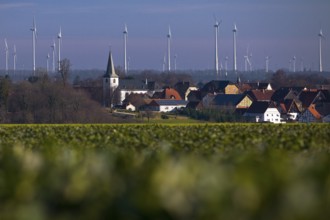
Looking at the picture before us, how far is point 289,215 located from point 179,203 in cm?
142

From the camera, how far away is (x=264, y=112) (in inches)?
3529

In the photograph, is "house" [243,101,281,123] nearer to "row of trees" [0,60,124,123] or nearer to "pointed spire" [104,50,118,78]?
"row of trees" [0,60,124,123]

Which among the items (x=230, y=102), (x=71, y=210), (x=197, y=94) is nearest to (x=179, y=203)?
(x=71, y=210)

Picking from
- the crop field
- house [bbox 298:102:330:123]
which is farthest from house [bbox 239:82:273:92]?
the crop field

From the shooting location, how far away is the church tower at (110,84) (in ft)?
381

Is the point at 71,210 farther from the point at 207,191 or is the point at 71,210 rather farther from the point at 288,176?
the point at 288,176

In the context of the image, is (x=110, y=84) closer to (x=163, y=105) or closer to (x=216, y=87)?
(x=216, y=87)

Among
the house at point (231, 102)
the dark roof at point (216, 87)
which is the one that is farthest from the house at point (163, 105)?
the dark roof at point (216, 87)

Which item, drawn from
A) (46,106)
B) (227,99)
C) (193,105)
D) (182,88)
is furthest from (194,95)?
(46,106)

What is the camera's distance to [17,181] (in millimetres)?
10250

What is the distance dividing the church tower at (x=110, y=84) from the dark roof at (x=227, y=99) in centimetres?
1399

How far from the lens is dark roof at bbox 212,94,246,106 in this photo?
10512cm

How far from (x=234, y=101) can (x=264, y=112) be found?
1596 centimetres

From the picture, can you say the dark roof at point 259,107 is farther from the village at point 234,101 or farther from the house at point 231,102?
the house at point 231,102
